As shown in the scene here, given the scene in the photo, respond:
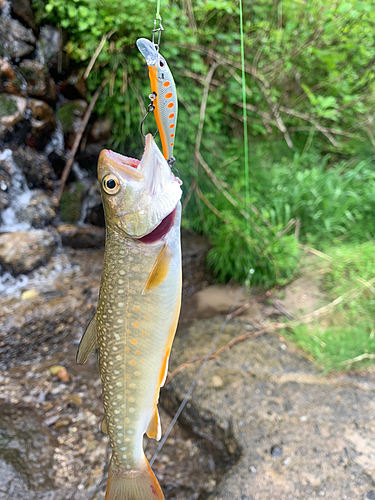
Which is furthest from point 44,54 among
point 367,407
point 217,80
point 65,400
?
point 367,407

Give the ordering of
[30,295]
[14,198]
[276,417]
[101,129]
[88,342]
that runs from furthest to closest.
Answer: [101,129] → [14,198] → [30,295] → [276,417] → [88,342]

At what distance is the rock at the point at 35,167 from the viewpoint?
416cm

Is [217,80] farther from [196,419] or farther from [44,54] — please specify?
[196,419]

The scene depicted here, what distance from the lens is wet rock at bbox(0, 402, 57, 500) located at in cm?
214

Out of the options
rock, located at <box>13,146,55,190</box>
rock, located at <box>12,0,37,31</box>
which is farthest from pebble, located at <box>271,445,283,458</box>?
rock, located at <box>12,0,37,31</box>

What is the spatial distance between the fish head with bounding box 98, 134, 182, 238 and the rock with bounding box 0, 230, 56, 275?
2831mm

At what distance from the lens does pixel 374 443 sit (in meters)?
2.20

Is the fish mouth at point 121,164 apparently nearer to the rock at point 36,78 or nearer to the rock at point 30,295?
the rock at point 30,295

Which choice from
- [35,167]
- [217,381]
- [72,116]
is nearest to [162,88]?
[217,381]

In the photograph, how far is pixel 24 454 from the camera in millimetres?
2332

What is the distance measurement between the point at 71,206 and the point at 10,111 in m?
1.19

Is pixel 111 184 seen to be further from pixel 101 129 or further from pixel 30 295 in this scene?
pixel 101 129

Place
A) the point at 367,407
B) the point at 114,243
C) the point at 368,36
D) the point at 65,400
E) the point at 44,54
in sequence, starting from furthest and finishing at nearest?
the point at 368,36 → the point at 44,54 → the point at 65,400 → the point at 367,407 → the point at 114,243

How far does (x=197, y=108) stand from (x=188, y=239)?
61.2 inches
